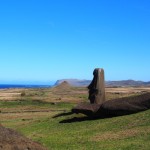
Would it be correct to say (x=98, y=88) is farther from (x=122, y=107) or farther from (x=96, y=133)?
(x=96, y=133)

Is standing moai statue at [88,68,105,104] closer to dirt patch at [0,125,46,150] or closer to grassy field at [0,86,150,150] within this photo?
grassy field at [0,86,150,150]

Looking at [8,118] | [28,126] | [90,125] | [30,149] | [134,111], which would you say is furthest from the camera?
[8,118]

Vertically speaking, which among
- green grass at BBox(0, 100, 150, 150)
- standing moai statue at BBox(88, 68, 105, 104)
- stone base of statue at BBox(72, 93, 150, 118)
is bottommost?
green grass at BBox(0, 100, 150, 150)

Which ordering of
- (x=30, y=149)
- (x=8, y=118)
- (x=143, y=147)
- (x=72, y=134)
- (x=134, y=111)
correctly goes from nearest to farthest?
(x=30, y=149) → (x=143, y=147) → (x=72, y=134) → (x=134, y=111) → (x=8, y=118)

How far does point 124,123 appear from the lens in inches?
1152

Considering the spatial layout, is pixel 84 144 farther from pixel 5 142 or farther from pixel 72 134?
pixel 5 142

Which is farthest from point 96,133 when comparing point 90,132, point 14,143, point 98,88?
point 98,88

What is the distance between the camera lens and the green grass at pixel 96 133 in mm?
23489

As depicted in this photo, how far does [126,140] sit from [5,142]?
9836 mm

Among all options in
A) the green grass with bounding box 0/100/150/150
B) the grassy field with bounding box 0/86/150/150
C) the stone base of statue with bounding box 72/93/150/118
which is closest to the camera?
the green grass with bounding box 0/100/150/150

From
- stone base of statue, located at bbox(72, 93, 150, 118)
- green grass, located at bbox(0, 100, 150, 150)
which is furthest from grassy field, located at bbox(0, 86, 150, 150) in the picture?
stone base of statue, located at bbox(72, 93, 150, 118)

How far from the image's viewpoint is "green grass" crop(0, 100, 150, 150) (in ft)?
77.1

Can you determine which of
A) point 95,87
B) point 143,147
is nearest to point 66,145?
point 143,147

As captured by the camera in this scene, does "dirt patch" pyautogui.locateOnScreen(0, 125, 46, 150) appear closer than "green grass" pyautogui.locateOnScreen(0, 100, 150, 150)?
Yes
